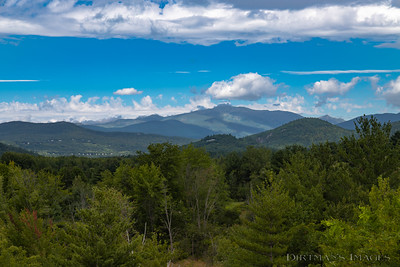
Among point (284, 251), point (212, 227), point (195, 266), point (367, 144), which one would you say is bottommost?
point (195, 266)

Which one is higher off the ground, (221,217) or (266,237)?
(266,237)

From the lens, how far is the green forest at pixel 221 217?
2117 centimetres

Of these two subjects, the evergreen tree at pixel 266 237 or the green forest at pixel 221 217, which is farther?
the evergreen tree at pixel 266 237

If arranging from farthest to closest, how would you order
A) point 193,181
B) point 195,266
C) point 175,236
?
1. point 193,181
2. point 175,236
3. point 195,266

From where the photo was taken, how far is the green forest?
69.5 feet

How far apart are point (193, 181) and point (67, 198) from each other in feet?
119

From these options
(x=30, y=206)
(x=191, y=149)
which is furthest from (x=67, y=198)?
(x=191, y=149)

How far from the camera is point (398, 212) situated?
19.0 m

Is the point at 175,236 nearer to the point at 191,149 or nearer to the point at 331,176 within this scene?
the point at 191,149

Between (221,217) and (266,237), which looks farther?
(221,217)

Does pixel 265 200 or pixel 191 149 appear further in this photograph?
pixel 191 149

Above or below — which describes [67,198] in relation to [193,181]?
below

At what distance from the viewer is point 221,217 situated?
62.0 meters

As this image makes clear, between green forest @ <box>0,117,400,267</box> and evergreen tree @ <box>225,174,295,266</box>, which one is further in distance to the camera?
evergreen tree @ <box>225,174,295,266</box>
